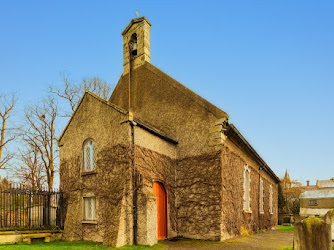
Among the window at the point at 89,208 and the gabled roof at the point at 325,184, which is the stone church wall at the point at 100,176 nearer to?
the window at the point at 89,208

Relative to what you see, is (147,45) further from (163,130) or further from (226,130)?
(226,130)

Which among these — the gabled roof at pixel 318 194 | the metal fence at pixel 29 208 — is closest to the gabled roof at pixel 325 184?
the gabled roof at pixel 318 194

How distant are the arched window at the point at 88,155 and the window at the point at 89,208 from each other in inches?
59.8

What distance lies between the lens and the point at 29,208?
550 inches

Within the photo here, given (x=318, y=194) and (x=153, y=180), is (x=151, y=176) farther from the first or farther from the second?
(x=318, y=194)

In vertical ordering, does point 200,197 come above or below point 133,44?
below

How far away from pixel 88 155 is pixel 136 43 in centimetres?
844

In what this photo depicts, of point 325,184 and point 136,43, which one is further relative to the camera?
point 325,184

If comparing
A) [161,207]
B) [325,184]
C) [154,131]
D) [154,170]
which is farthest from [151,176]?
[325,184]

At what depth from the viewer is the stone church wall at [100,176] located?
11289 mm

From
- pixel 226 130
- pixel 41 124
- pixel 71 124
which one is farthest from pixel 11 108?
pixel 226 130

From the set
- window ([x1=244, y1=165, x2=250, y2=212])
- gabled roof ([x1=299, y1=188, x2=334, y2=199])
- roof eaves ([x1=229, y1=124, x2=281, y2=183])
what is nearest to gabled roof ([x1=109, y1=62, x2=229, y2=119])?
roof eaves ([x1=229, y1=124, x2=281, y2=183])

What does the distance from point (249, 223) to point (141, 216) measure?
8.46m

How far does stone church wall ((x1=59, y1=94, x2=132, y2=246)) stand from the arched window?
241mm
